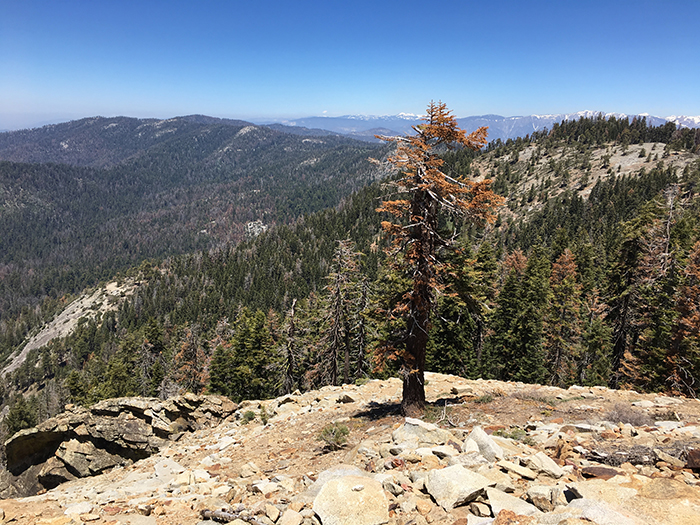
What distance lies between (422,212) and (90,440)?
18765mm

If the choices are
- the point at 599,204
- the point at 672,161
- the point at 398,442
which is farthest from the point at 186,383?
the point at 672,161

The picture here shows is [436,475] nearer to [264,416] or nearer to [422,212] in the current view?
[422,212]

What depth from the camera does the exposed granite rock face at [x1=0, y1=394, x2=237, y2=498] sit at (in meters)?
16.4

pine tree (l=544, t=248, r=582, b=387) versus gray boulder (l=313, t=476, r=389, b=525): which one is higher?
gray boulder (l=313, t=476, r=389, b=525)

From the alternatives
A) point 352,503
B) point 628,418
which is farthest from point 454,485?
point 628,418

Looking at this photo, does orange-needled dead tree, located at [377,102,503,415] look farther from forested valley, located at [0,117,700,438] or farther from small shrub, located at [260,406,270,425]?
small shrub, located at [260,406,270,425]

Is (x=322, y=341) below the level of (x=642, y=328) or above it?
below

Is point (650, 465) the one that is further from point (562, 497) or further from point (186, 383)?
point (186, 383)

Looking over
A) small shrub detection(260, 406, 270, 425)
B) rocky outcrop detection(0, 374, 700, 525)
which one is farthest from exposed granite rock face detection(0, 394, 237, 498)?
small shrub detection(260, 406, 270, 425)

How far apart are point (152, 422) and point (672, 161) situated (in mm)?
157584

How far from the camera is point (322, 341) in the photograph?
29453 millimetres

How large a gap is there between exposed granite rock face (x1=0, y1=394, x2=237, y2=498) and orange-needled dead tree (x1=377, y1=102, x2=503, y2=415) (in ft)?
40.1

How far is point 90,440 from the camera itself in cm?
1686

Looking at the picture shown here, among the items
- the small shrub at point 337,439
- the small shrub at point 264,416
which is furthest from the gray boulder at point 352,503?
the small shrub at point 264,416
